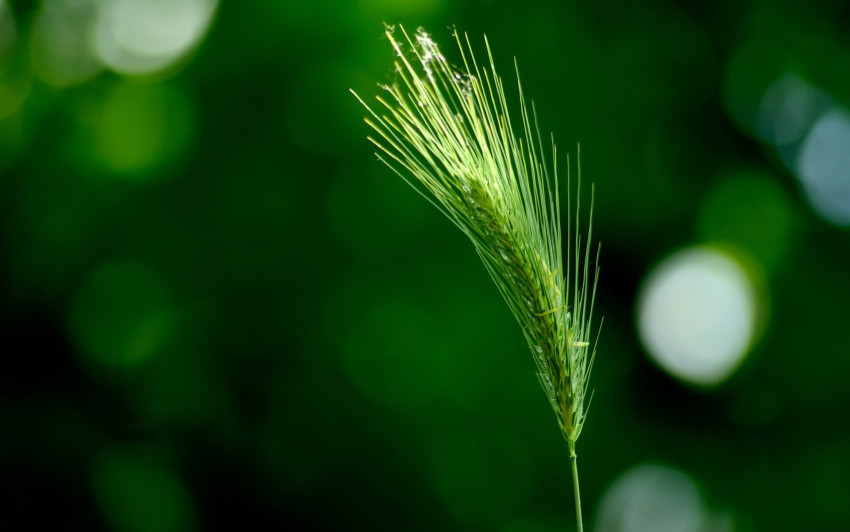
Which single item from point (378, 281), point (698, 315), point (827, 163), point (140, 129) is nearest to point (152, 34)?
point (140, 129)

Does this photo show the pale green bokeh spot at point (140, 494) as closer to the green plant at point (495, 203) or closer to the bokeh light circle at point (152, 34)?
the bokeh light circle at point (152, 34)

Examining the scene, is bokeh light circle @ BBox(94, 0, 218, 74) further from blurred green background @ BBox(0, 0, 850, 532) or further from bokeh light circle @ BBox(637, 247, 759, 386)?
bokeh light circle @ BBox(637, 247, 759, 386)

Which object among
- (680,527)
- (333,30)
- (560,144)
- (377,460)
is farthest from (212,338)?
(680,527)

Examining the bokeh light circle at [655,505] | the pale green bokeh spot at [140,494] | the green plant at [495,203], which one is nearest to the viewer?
the green plant at [495,203]

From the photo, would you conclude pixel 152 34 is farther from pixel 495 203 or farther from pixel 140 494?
pixel 495 203

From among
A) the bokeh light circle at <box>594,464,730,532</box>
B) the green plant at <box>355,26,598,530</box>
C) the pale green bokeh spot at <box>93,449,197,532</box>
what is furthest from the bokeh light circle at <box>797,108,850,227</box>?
the pale green bokeh spot at <box>93,449,197,532</box>

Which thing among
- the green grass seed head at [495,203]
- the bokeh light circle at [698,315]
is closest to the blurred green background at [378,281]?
the bokeh light circle at [698,315]
